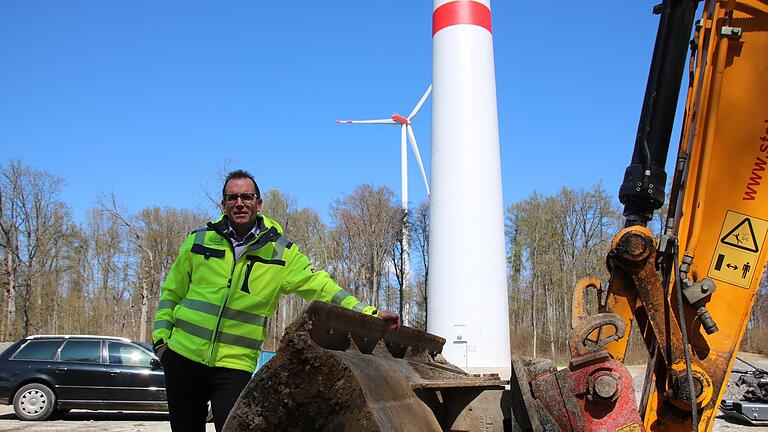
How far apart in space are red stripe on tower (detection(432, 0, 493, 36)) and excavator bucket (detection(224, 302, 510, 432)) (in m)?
15.6

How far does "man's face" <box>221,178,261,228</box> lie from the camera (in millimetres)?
3828

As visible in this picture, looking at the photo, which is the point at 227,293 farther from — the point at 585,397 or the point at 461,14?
the point at 461,14

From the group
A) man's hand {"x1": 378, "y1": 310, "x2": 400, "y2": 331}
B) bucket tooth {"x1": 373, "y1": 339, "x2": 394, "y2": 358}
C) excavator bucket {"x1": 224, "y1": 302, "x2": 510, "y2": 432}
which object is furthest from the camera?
man's hand {"x1": 378, "y1": 310, "x2": 400, "y2": 331}

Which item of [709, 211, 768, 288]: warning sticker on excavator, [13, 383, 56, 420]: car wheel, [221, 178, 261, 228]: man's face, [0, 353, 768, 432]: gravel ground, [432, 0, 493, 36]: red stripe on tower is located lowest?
[0, 353, 768, 432]: gravel ground

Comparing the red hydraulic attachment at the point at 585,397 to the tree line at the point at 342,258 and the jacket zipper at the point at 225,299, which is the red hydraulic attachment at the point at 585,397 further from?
the tree line at the point at 342,258

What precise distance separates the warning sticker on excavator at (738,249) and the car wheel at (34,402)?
1138 centimetres

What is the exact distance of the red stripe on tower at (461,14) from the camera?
59.1ft

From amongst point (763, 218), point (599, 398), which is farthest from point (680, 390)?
point (763, 218)

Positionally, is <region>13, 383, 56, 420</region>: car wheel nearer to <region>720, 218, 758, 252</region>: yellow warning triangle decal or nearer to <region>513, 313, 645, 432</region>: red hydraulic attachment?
<region>513, 313, 645, 432</region>: red hydraulic attachment

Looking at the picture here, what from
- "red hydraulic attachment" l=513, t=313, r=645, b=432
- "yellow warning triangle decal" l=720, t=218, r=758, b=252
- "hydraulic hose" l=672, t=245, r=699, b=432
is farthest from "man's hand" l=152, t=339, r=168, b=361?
"yellow warning triangle decal" l=720, t=218, r=758, b=252

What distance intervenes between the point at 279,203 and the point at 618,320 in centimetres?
4679

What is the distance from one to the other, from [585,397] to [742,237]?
1.64 metres

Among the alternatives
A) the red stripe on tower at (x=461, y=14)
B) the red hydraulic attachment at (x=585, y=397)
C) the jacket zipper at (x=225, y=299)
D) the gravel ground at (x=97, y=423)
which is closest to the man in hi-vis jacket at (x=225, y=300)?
the jacket zipper at (x=225, y=299)

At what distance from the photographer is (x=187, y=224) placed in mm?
45781
